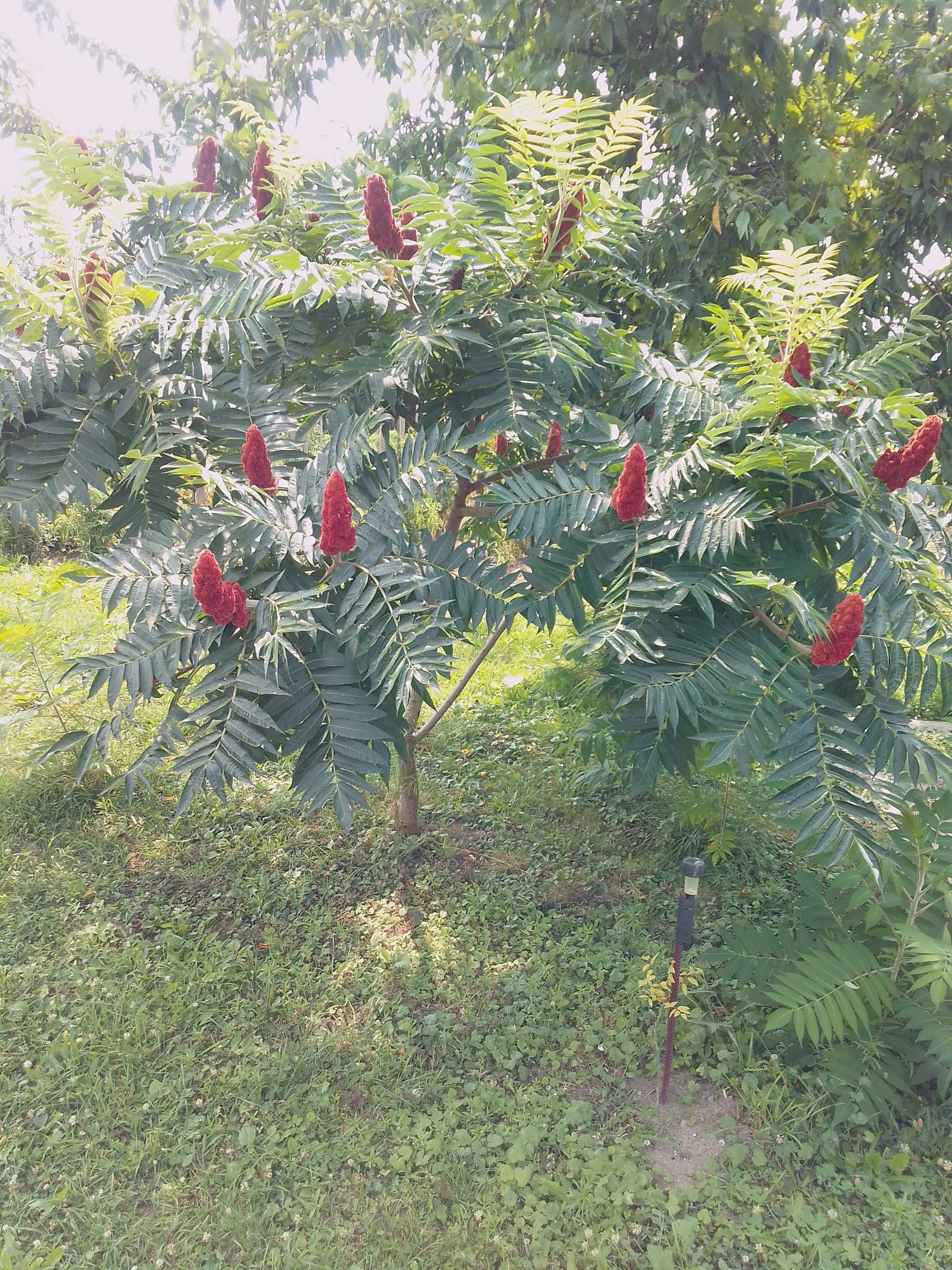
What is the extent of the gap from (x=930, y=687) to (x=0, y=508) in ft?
7.72

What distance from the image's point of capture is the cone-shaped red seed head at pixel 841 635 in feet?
5.09

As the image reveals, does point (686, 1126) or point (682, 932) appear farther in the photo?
point (686, 1126)

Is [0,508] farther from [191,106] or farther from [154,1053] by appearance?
[191,106]

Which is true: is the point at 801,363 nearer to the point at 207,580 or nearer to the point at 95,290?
the point at 207,580

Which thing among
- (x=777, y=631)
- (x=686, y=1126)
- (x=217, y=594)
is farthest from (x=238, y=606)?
(x=686, y=1126)

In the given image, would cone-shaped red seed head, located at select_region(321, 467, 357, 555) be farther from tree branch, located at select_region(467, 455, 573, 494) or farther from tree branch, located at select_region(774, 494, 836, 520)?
tree branch, located at select_region(774, 494, 836, 520)

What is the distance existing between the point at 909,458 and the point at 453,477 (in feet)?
4.04


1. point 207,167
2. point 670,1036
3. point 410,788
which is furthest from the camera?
point 410,788

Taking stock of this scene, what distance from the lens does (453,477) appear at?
2.45m

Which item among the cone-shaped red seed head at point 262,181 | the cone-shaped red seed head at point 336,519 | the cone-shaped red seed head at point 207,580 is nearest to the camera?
the cone-shaped red seed head at point 207,580

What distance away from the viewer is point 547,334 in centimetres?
190

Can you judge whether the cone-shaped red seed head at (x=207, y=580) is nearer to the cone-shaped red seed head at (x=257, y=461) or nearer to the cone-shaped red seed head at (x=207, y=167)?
the cone-shaped red seed head at (x=257, y=461)

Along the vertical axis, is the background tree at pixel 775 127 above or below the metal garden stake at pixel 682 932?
above

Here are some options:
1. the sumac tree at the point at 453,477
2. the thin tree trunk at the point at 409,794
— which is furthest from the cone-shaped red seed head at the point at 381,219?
the thin tree trunk at the point at 409,794
